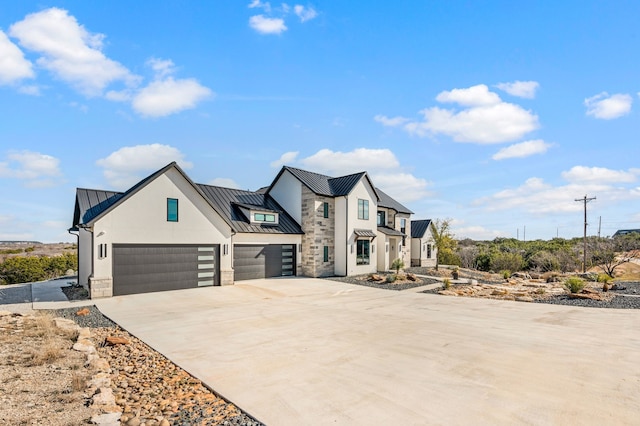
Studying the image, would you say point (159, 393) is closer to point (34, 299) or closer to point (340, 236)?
point (34, 299)

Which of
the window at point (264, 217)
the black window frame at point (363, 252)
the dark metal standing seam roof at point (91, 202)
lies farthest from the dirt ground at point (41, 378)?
the black window frame at point (363, 252)

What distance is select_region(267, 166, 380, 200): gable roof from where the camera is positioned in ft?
76.1

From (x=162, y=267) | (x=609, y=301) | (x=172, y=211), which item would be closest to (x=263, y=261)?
(x=162, y=267)

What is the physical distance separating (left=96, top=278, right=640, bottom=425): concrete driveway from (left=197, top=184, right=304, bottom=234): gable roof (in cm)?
775

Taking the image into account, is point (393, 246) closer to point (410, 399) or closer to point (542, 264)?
point (542, 264)

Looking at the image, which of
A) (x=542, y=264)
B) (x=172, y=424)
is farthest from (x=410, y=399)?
(x=542, y=264)

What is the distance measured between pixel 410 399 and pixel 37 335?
29.6ft

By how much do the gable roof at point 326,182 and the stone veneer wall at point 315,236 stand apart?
43 cm

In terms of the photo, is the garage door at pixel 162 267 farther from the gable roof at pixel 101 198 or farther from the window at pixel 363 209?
the window at pixel 363 209

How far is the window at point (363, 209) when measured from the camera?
2427 centimetres

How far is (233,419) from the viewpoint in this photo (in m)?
4.56

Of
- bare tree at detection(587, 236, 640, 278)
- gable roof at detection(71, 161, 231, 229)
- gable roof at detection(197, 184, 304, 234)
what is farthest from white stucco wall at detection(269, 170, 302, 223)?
bare tree at detection(587, 236, 640, 278)

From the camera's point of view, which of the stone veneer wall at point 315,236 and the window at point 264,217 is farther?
the stone veneer wall at point 315,236

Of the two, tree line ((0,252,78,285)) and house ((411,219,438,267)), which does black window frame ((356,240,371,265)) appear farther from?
tree line ((0,252,78,285))
